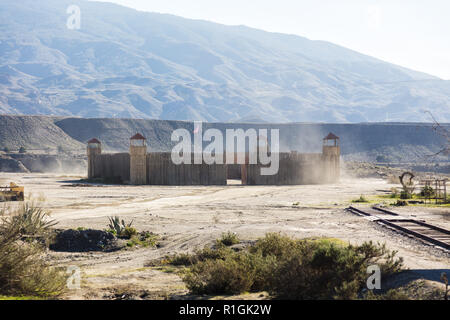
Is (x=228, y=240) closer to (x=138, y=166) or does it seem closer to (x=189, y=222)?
(x=189, y=222)

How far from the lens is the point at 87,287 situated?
9312mm

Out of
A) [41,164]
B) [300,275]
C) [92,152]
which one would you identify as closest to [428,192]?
[300,275]

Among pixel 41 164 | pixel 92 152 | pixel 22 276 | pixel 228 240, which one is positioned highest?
pixel 92 152

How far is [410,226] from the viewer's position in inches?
652

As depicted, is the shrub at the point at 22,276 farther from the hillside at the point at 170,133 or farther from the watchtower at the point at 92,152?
the hillside at the point at 170,133

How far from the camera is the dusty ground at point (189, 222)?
10.0m

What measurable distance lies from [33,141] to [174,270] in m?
94.6

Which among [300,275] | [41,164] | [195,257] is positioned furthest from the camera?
[41,164]

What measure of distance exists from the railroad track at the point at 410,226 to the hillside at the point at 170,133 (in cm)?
8200

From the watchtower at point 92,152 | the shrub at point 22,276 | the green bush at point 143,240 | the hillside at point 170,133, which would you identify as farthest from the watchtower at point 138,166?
the hillside at point 170,133

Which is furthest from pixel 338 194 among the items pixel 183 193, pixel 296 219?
pixel 296 219

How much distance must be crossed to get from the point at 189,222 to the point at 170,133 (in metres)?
106
